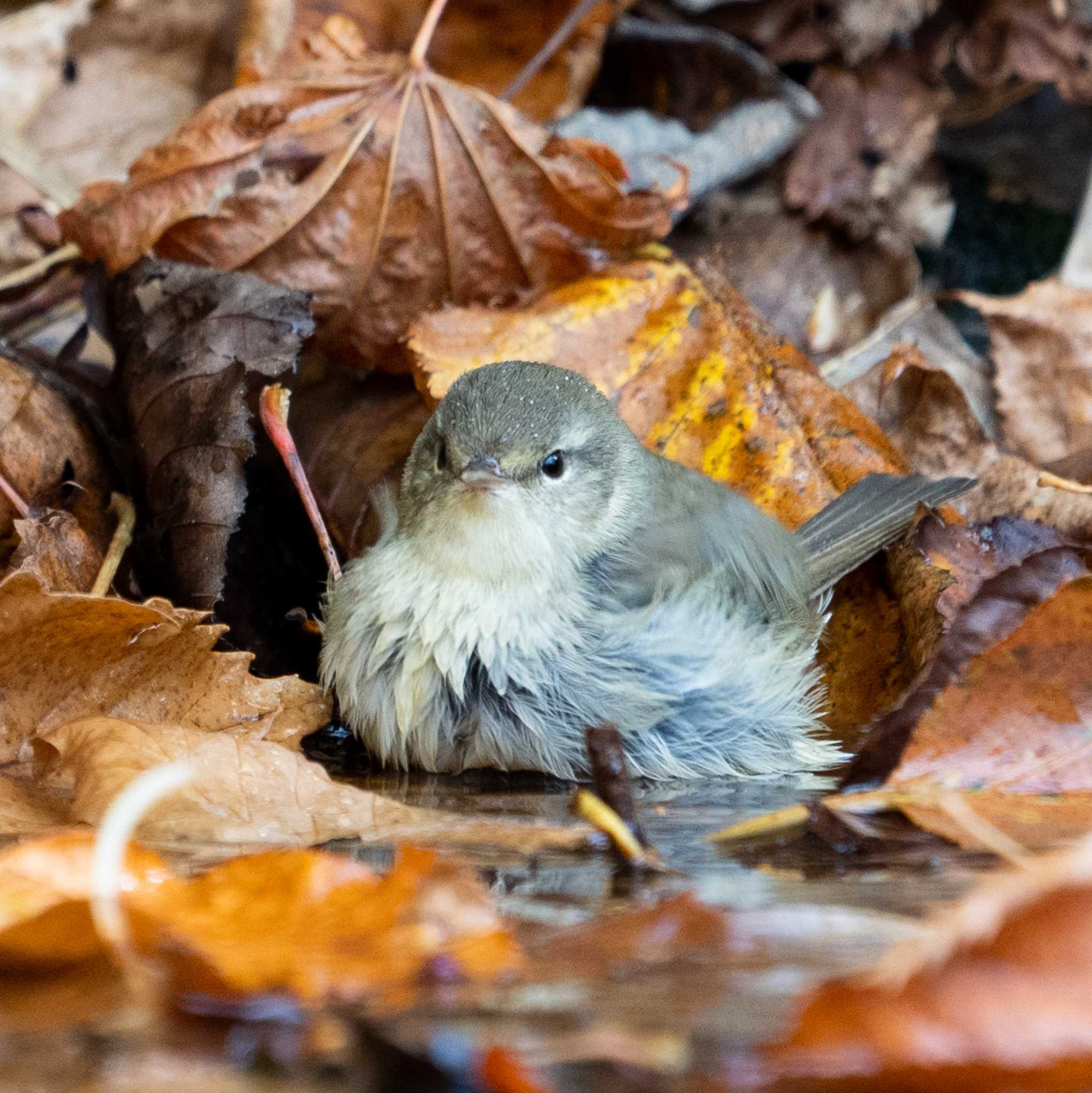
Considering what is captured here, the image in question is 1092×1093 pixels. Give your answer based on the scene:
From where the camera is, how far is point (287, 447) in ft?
9.78

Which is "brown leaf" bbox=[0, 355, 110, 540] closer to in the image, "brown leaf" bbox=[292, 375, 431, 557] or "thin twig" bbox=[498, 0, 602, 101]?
"brown leaf" bbox=[292, 375, 431, 557]

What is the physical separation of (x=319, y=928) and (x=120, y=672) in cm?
122

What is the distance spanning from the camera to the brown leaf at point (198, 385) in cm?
285

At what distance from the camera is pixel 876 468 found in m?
3.32

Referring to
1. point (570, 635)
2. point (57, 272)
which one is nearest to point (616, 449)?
point (570, 635)

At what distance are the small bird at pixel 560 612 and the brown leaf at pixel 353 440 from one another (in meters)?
0.39

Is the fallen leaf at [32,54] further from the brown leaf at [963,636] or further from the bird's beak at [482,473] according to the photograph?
the brown leaf at [963,636]

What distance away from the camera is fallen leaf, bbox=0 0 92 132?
14.2 feet

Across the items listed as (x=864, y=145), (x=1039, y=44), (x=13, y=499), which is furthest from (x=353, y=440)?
(x=1039, y=44)

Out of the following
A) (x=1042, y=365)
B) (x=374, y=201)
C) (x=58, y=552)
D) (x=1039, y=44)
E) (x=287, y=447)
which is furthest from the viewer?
(x=1039, y=44)

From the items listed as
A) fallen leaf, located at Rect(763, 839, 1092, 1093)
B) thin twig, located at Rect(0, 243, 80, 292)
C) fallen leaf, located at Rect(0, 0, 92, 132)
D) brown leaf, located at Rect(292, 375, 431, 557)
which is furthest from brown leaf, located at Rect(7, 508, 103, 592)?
fallen leaf, located at Rect(0, 0, 92, 132)

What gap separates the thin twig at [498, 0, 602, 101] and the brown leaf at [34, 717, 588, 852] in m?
2.91

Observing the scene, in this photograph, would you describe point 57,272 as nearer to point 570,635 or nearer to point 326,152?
point 326,152

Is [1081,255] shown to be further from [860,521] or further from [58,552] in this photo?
[58,552]
